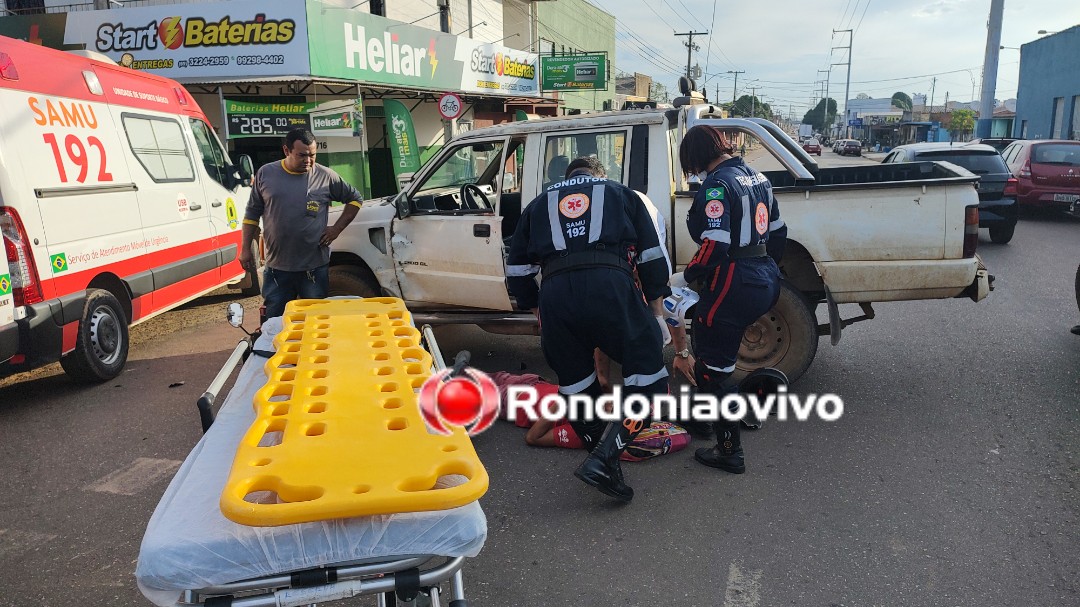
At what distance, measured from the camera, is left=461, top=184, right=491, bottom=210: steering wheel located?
237 inches

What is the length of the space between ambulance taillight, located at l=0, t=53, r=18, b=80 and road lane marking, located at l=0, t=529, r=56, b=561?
3035mm

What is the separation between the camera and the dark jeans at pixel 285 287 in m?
5.20

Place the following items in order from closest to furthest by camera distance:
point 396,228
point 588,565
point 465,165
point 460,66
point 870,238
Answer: point 588,565 < point 870,238 < point 396,228 < point 465,165 < point 460,66

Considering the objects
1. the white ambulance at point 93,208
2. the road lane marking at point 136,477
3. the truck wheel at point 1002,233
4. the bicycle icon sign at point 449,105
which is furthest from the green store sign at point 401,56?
the truck wheel at point 1002,233

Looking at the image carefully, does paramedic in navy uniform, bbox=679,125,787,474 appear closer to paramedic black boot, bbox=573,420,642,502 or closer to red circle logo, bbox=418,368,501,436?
paramedic black boot, bbox=573,420,642,502

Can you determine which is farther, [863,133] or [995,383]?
[863,133]

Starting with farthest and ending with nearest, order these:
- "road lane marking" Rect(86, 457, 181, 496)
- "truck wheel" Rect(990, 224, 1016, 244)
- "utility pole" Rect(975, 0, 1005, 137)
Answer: "utility pole" Rect(975, 0, 1005, 137)
"truck wheel" Rect(990, 224, 1016, 244)
"road lane marking" Rect(86, 457, 181, 496)

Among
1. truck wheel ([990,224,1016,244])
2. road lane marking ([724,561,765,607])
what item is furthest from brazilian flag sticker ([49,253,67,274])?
truck wheel ([990,224,1016,244])

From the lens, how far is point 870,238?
4906mm

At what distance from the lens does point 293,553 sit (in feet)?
5.83

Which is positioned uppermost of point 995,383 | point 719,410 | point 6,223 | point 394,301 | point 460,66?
point 460,66

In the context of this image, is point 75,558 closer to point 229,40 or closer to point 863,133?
point 229,40

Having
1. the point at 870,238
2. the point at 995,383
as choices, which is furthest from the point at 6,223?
the point at 995,383

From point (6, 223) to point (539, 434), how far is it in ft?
11.9
